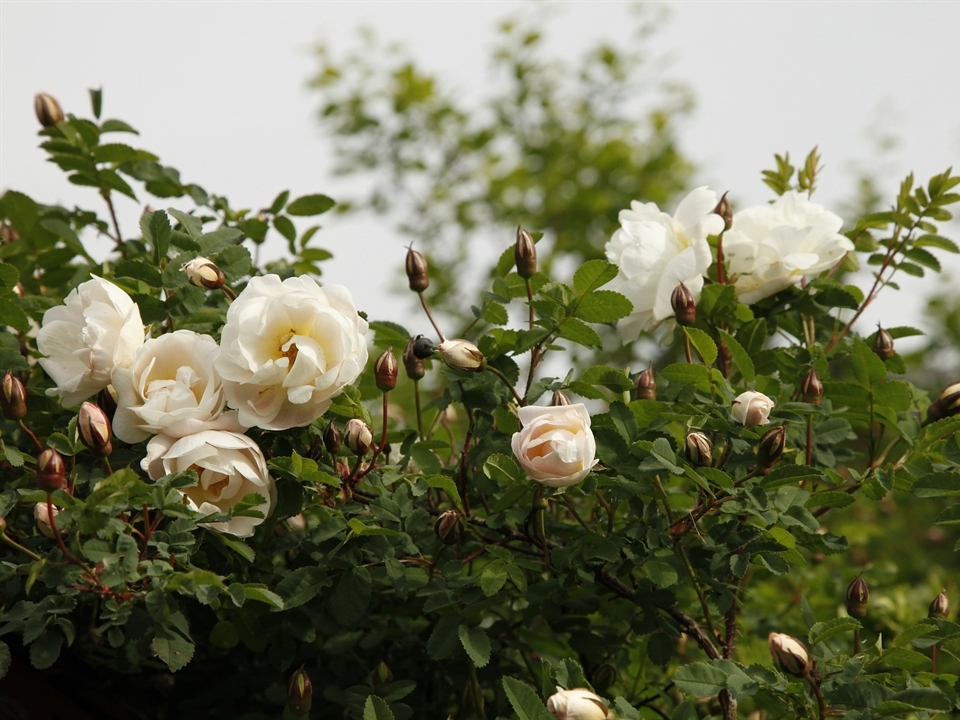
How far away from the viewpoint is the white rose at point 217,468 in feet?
3.65

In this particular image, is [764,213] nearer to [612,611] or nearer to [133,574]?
[612,611]

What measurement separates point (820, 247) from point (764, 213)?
0.10m

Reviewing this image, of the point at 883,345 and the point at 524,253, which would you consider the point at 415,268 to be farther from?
the point at 883,345

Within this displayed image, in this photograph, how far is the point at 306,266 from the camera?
1724 millimetres

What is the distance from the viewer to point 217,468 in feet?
3.64

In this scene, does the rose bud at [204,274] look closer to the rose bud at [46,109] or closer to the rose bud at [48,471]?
the rose bud at [48,471]

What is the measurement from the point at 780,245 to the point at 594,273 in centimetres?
35

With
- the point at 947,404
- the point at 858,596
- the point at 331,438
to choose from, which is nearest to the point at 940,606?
the point at 858,596

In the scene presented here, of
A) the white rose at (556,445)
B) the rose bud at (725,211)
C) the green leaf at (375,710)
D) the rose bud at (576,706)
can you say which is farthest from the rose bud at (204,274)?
the rose bud at (725,211)

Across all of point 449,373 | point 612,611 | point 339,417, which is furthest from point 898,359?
point 339,417

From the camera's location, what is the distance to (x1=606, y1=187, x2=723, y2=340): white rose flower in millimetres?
1397

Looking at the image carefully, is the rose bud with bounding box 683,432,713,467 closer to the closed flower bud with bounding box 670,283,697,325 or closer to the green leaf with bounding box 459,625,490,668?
the closed flower bud with bounding box 670,283,697,325

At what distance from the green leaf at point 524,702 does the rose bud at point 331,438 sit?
1.21ft

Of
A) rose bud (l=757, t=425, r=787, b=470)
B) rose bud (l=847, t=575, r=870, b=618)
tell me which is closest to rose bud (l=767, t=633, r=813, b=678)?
rose bud (l=757, t=425, r=787, b=470)
